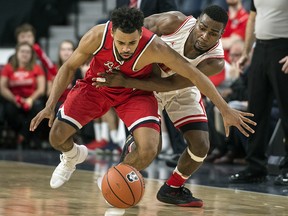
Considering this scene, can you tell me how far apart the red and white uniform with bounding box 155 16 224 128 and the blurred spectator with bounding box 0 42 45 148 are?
4.80 metres

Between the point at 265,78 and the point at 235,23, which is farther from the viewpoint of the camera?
the point at 235,23

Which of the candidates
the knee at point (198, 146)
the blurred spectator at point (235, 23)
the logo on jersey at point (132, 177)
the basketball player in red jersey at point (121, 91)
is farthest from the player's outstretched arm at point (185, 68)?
the blurred spectator at point (235, 23)

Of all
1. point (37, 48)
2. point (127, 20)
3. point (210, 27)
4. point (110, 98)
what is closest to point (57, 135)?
point (110, 98)

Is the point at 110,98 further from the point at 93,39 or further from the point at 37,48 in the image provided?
the point at 37,48

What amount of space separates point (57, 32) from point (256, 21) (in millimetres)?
6962

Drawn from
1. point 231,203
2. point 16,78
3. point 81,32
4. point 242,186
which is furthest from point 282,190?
point 81,32

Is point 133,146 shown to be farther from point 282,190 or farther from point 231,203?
point 282,190

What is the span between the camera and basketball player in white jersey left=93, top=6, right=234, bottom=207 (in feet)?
17.5

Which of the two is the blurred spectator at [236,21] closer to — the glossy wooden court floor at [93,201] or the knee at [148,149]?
the glossy wooden court floor at [93,201]

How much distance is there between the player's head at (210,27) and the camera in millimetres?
5281

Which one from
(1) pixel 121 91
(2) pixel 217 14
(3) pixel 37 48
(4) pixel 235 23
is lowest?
(3) pixel 37 48

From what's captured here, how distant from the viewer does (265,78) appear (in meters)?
6.75

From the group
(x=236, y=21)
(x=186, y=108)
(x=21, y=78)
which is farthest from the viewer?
(x=21, y=78)

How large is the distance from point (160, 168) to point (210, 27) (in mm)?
2982
